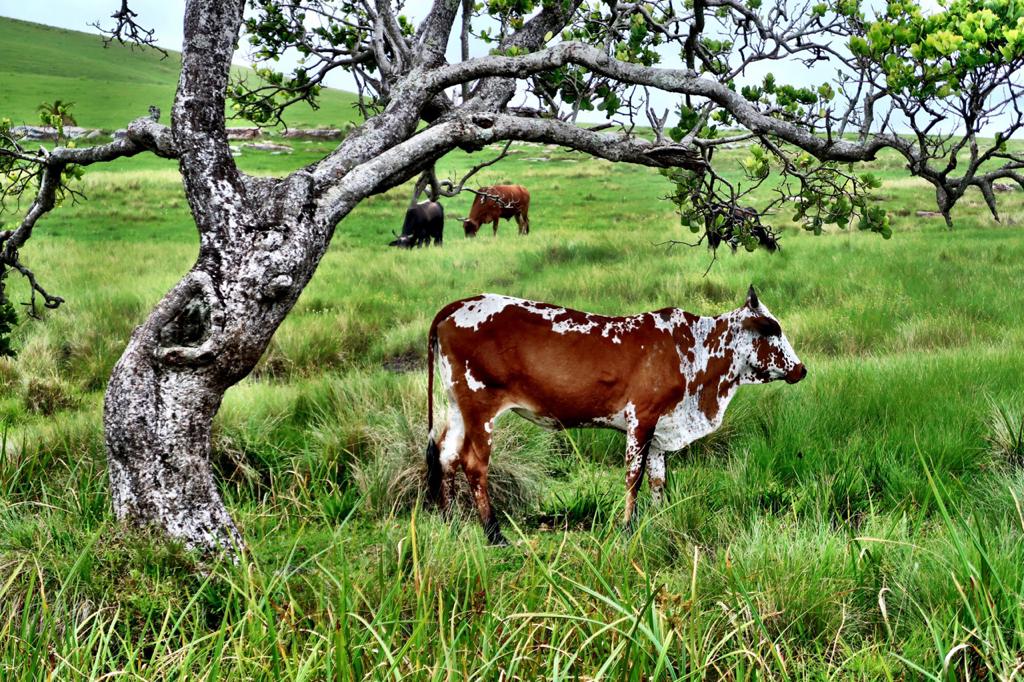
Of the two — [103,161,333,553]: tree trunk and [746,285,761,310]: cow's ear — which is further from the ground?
[746,285,761,310]: cow's ear

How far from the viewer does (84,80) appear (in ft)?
238

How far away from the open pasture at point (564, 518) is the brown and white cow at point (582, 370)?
0.41m

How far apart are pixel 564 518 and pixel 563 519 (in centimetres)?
39

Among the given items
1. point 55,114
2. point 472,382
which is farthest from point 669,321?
point 55,114

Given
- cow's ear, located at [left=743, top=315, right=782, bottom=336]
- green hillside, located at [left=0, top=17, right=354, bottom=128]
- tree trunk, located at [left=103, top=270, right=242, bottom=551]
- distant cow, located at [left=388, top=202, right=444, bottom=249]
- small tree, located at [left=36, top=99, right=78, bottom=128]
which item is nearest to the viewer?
tree trunk, located at [left=103, top=270, right=242, bottom=551]

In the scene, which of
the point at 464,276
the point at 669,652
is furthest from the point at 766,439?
the point at 464,276

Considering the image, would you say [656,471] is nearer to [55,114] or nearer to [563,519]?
[563,519]

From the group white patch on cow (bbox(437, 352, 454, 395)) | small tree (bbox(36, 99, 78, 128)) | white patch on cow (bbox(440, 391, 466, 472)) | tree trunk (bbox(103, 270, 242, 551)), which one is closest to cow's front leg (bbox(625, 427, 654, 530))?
white patch on cow (bbox(440, 391, 466, 472))

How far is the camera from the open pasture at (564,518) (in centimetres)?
388

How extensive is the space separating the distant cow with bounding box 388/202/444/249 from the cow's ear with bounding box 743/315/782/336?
629 inches

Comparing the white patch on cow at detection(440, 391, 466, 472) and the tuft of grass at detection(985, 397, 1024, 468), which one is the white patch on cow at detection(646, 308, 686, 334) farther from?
the tuft of grass at detection(985, 397, 1024, 468)

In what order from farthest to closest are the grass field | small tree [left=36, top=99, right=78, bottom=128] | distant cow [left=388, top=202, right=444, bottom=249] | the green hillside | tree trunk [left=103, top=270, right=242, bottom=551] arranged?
the green hillside
distant cow [left=388, top=202, right=444, bottom=249]
small tree [left=36, top=99, right=78, bottom=128]
tree trunk [left=103, top=270, right=242, bottom=551]
the grass field

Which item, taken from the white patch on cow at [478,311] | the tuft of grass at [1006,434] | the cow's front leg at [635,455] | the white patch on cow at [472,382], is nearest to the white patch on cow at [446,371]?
the white patch on cow at [472,382]

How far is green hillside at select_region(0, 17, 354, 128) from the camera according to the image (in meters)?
57.1
